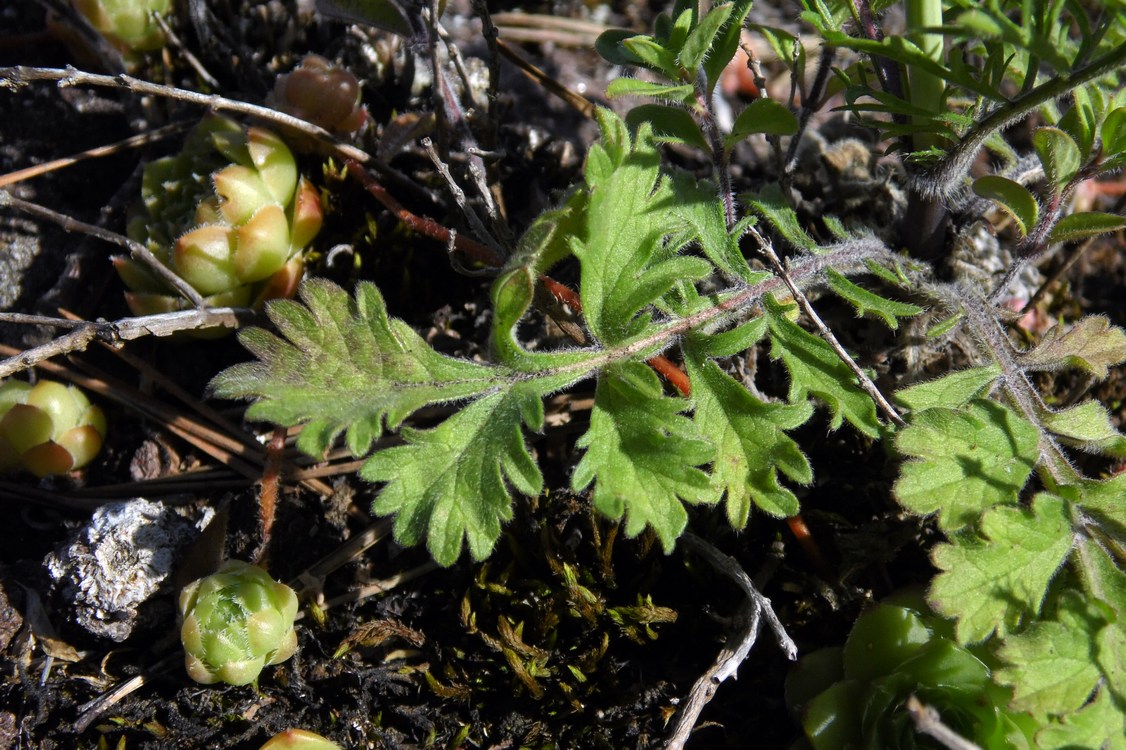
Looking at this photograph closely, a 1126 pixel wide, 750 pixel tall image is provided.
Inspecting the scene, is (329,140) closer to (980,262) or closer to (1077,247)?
(980,262)

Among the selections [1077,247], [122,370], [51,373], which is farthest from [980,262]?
[51,373]

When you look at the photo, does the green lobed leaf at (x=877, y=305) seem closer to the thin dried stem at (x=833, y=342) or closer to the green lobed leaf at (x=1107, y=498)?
the thin dried stem at (x=833, y=342)

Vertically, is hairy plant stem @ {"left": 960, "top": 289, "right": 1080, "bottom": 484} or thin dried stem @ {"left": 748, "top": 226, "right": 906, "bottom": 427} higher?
thin dried stem @ {"left": 748, "top": 226, "right": 906, "bottom": 427}

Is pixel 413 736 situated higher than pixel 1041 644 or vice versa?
pixel 1041 644

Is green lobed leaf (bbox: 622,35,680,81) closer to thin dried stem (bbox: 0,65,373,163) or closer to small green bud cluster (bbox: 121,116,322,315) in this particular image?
thin dried stem (bbox: 0,65,373,163)

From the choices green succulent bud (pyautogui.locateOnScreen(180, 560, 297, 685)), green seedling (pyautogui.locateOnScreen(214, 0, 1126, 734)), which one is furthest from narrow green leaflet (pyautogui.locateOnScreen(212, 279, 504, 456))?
green succulent bud (pyautogui.locateOnScreen(180, 560, 297, 685))

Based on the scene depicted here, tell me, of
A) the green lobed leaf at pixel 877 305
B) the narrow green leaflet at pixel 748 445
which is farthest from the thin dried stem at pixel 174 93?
the green lobed leaf at pixel 877 305
